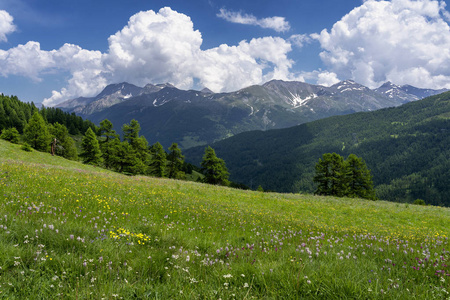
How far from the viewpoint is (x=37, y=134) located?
198 ft

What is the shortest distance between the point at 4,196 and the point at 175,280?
744 centimetres

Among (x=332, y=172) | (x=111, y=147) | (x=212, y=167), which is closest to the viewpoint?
(x=332, y=172)

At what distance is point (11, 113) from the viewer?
110 m

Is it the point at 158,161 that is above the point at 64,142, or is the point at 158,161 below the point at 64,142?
below

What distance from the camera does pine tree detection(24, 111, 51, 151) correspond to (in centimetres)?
5931

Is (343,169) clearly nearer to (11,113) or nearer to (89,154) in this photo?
(89,154)

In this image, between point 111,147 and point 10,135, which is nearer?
point 111,147

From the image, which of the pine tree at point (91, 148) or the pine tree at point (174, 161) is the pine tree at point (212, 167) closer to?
the pine tree at point (174, 161)

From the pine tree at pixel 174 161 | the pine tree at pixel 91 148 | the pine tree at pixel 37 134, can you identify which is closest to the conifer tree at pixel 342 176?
the pine tree at pixel 174 161

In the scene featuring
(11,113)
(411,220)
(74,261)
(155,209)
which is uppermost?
(11,113)

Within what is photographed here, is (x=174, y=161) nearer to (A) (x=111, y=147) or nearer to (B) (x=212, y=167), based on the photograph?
(B) (x=212, y=167)

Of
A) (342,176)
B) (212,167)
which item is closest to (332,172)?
(342,176)

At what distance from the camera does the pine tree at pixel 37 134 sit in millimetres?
59306

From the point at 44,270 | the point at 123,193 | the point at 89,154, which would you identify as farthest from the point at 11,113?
the point at 44,270
